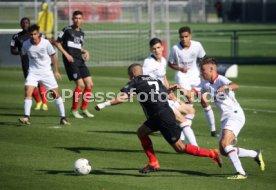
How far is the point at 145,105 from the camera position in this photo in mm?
13688

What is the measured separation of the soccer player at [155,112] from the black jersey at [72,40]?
8.06 m

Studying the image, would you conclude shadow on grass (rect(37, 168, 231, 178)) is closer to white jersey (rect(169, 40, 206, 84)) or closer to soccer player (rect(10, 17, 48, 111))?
white jersey (rect(169, 40, 206, 84))

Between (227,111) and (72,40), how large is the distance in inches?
347

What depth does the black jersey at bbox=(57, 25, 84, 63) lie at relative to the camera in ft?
70.5

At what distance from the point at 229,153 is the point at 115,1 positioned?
30.9 meters

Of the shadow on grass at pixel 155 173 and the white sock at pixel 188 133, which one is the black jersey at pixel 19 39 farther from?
the shadow on grass at pixel 155 173

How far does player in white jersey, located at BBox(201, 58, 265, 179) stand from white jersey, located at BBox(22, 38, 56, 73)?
275 inches

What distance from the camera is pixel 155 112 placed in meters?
13.6

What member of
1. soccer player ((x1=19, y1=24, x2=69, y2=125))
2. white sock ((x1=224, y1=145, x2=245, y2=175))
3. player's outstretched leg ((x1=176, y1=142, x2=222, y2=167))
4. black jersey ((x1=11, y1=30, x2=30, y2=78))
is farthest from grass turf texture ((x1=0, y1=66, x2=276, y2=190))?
black jersey ((x1=11, y1=30, x2=30, y2=78))

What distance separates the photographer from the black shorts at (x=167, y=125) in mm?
13453

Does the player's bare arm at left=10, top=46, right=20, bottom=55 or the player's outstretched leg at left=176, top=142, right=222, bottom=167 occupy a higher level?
the player's bare arm at left=10, top=46, right=20, bottom=55

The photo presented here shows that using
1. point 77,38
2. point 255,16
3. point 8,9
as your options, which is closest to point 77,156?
point 77,38

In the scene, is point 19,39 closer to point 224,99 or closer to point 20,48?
point 20,48

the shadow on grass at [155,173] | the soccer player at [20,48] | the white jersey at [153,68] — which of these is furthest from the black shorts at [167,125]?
the soccer player at [20,48]
